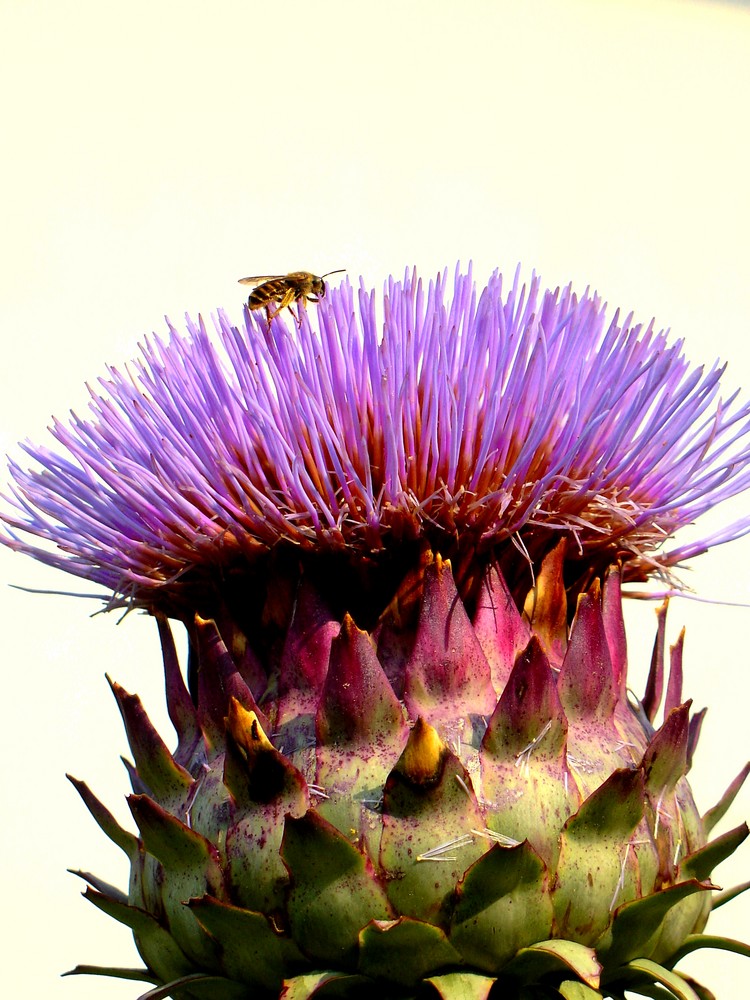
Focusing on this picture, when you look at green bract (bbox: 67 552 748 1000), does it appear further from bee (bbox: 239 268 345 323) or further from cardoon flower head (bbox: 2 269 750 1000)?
bee (bbox: 239 268 345 323)

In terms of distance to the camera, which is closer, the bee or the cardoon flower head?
the cardoon flower head

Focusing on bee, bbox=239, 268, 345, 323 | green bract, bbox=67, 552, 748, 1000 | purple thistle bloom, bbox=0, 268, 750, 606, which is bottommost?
green bract, bbox=67, 552, 748, 1000

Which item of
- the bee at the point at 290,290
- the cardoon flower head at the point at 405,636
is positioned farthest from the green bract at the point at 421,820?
the bee at the point at 290,290

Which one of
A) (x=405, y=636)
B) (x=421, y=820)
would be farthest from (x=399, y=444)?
(x=421, y=820)

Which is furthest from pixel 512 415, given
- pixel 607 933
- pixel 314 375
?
pixel 607 933

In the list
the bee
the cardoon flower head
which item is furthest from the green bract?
the bee

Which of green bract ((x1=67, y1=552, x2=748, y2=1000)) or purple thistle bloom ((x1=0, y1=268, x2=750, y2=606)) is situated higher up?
purple thistle bloom ((x1=0, y1=268, x2=750, y2=606))

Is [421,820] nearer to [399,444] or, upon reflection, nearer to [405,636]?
[405,636]

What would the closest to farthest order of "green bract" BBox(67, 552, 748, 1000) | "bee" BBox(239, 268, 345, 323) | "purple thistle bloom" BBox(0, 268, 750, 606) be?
"green bract" BBox(67, 552, 748, 1000), "purple thistle bloom" BBox(0, 268, 750, 606), "bee" BBox(239, 268, 345, 323)

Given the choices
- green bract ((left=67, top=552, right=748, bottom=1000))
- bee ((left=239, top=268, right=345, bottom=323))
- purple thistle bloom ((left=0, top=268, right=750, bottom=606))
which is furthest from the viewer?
bee ((left=239, top=268, right=345, bottom=323))

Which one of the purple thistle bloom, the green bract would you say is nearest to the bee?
the purple thistle bloom
